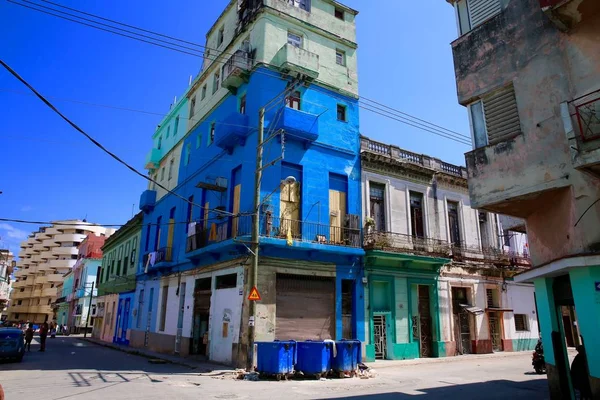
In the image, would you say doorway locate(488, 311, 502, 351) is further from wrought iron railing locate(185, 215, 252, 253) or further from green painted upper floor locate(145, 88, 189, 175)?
green painted upper floor locate(145, 88, 189, 175)

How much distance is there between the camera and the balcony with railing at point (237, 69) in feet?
64.6

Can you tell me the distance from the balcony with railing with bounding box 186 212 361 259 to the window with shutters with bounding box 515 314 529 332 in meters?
12.8

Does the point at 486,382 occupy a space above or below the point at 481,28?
below

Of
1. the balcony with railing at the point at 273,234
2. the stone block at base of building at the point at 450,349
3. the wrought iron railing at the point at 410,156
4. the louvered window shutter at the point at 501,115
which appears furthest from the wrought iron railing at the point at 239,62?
the stone block at base of building at the point at 450,349

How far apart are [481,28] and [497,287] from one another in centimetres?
1769

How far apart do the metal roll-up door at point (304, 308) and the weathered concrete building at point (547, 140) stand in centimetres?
908

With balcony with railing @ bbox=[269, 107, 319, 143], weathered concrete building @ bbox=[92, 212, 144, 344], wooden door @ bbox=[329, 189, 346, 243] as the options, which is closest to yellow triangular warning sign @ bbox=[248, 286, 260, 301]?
wooden door @ bbox=[329, 189, 346, 243]

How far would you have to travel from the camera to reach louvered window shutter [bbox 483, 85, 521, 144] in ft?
32.2

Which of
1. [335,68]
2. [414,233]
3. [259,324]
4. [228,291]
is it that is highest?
[335,68]

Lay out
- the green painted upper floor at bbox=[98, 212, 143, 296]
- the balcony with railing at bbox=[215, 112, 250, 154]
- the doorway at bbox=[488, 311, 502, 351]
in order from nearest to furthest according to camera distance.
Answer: the balcony with railing at bbox=[215, 112, 250, 154], the doorway at bbox=[488, 311, 502, 351], the green painted upper floor at bbox=[98, 212, 143, 296]

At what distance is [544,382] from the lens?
12.6 meters

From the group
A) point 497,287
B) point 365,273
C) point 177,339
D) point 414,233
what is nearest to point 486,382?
point 365,273

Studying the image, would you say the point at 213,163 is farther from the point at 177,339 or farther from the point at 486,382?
the point at 486,382

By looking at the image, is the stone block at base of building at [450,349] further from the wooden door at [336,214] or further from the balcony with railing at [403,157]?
the balcony with railing at [403,157]
